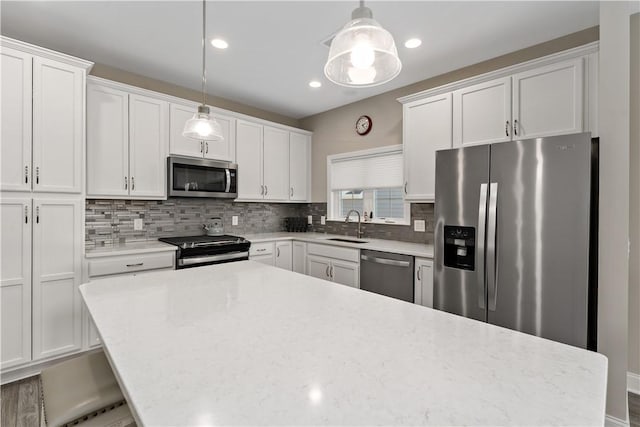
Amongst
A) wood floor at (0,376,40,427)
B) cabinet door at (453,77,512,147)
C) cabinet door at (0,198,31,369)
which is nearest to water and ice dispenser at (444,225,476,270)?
cabinet door at (453,77,512,147)

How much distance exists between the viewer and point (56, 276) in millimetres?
2516

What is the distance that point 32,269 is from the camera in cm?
241

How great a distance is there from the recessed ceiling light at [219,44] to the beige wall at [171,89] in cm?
119

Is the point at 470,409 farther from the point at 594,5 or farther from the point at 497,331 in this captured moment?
the point at 594,5

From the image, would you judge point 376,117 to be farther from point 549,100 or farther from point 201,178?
point 201,178

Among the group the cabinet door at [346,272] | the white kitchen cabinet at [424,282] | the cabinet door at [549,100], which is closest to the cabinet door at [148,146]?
the cabinet door at [346,272]

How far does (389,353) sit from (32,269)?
277 cm

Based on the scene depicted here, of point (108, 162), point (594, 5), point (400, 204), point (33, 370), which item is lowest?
point (33, 370)

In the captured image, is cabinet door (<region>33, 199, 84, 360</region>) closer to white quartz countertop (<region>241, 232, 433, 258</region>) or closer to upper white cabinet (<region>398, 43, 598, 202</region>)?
white quartz countertop (<region>241, 232, 433, 258</region>)

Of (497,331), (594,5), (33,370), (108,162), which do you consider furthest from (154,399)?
(594,5)

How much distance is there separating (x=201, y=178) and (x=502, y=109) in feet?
9.81

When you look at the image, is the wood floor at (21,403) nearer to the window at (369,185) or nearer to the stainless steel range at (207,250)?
the stainless steel range at (207,250)

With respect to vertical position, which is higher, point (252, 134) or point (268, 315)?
point (252, 134)

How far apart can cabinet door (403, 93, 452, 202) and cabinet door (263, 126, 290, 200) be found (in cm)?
182
